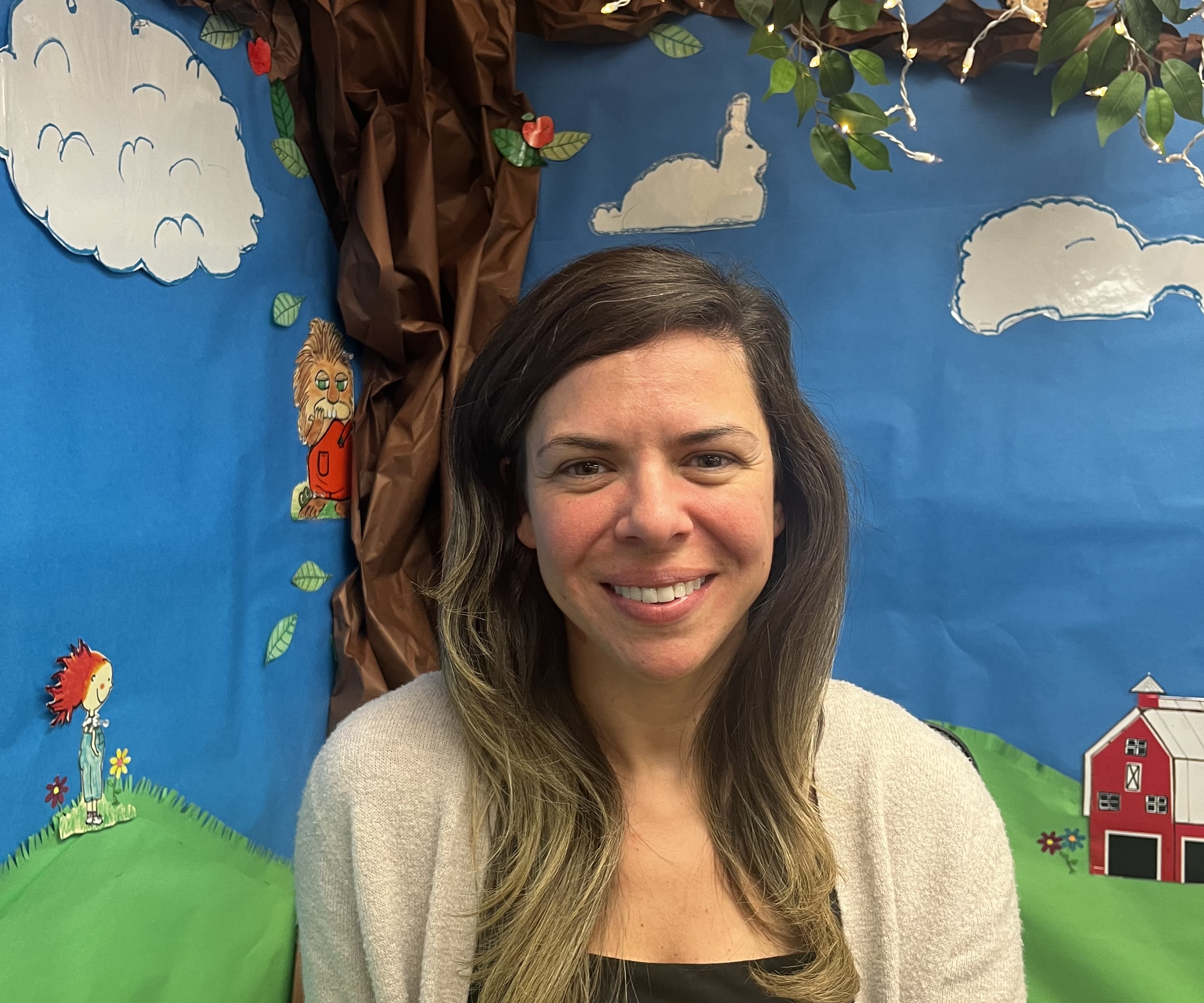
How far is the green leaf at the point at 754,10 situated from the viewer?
119 cm

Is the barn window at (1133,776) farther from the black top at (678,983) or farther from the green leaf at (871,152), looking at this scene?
the green leaf at (871,152)

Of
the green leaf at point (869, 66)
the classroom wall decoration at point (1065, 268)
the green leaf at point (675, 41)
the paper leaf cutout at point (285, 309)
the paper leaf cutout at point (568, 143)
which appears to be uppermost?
the green leaf at point (675, 41)

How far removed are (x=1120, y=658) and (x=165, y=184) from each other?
1434 mm

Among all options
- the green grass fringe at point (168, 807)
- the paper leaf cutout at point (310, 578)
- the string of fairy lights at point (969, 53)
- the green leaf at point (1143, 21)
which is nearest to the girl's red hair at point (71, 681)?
the green grass fringe at point (168, 807)

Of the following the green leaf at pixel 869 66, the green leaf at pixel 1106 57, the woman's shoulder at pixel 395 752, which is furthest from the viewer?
the green leaf at pixel 869 66

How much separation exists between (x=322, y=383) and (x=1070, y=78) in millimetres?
1140

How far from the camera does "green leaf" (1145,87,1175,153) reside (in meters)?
1.11

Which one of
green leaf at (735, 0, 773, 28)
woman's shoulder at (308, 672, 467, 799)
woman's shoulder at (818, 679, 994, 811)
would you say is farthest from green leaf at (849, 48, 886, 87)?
woman's shoulder at (308, 672, 467, 799)

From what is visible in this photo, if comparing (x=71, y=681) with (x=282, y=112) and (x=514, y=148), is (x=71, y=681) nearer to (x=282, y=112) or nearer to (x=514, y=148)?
(x=282, y=112)

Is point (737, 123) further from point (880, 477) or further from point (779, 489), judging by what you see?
point (779, 489)

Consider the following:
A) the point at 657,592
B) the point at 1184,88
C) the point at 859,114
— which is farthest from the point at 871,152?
the point at 657,592

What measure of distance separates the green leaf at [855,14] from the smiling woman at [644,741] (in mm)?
481

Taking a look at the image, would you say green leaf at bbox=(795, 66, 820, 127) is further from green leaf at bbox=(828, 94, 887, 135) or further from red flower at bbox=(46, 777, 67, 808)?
red flower at bbox=(46, 777, 67, 808)

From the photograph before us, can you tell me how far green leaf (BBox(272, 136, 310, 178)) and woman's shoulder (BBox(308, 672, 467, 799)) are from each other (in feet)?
2.74
